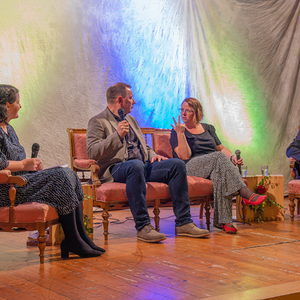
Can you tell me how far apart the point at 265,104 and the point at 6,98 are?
14.0 feet

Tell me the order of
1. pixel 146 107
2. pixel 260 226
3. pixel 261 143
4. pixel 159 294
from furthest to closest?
1. pixel 261 143
2. pixel 146 107
3. pixel 260 226
4. pixel 159 294

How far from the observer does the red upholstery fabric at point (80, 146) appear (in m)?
3.45

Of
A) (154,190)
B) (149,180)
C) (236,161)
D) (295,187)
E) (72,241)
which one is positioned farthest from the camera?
(295,187)

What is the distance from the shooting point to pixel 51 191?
2268mm

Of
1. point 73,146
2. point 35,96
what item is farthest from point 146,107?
point 73,146

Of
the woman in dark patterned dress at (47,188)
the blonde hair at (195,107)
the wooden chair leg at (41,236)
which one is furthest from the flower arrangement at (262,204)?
the wooden chair leg at (41,236)

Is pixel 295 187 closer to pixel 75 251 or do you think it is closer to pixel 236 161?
pixel 236 161

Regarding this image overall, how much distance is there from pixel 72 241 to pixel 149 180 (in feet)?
3.07

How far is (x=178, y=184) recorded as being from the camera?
2.94 m

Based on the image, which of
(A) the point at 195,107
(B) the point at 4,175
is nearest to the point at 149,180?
(A) the point at 195,107

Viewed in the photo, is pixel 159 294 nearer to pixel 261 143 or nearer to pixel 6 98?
pixel 6 98

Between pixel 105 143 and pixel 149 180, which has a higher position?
pixel 105 143

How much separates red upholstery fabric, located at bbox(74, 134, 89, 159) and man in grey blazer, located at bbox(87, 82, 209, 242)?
44 cm

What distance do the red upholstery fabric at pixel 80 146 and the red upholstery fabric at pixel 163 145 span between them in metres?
0.66
